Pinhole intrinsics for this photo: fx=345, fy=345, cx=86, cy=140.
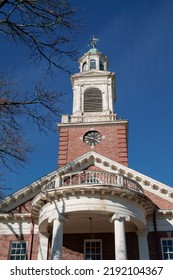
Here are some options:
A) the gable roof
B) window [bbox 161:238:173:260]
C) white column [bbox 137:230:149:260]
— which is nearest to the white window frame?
the gable roof

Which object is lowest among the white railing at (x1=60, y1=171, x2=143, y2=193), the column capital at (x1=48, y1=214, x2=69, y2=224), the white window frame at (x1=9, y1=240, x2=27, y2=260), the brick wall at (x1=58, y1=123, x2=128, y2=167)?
the white window frame at (x1=9, y1=240, x2=27, y2=260)

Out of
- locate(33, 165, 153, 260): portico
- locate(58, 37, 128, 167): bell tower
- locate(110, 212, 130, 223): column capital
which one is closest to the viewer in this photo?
locate(33, 165, 153, 260): portico

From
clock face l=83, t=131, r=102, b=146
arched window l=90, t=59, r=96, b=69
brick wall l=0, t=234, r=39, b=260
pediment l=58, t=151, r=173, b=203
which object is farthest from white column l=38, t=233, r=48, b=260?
arched window l=90, t=59, r=96, b=69

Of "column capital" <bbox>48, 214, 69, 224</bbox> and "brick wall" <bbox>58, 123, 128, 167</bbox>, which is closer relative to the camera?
"column capital" <bbox>48, 214, 69, 224</bbox>

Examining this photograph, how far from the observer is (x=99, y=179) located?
18156 mm

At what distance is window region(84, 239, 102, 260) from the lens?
60.2 feet

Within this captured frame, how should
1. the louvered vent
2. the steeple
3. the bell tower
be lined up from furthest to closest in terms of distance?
the louvered vent < the steeple < the bell tower

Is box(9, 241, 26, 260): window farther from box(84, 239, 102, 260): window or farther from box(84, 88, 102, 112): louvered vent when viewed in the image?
box(84, 88, 102, 112): louvered vent

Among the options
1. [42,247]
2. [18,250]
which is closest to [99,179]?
[42,247]

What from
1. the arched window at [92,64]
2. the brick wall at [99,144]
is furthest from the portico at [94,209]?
the arched window at [92,64]

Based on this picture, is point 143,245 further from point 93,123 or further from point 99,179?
point 93,123

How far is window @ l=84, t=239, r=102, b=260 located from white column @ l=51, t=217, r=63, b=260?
316cm

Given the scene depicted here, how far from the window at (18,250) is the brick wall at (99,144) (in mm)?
7882

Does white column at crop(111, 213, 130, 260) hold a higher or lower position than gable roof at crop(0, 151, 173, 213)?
lower
